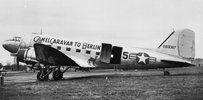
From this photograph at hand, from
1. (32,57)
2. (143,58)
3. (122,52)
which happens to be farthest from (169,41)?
(32,57)

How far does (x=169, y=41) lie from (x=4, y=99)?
12509 millimetres

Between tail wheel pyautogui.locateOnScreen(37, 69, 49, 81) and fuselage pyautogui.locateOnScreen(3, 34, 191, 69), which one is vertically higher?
fuselage pyautogui.locateOnScreen(3, 34, 191, 69)

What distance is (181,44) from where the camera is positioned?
17000mm

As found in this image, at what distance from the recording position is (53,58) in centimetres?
1531

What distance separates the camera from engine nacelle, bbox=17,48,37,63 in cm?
1558

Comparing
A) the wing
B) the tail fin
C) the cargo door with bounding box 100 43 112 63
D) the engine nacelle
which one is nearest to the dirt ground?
the wing

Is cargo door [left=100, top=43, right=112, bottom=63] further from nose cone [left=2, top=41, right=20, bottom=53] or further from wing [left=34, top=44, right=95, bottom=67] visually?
nose cone [left=2, top=41, right=20, bottom=53]

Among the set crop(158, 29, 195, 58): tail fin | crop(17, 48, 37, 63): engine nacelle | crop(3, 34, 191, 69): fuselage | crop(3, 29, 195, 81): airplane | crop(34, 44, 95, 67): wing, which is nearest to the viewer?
crop(34, 44, 95, 67): wing

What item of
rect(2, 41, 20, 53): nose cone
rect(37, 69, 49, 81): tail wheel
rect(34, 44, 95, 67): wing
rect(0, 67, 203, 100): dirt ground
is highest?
rect(2, 41, 20, 53): nose cone

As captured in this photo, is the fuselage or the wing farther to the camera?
the fuselage

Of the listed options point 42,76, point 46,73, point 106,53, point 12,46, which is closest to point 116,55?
point 106,53

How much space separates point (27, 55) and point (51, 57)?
1558mm

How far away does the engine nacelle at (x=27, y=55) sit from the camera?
613 inches

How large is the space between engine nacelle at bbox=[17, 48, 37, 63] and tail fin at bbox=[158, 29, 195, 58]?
834cm
